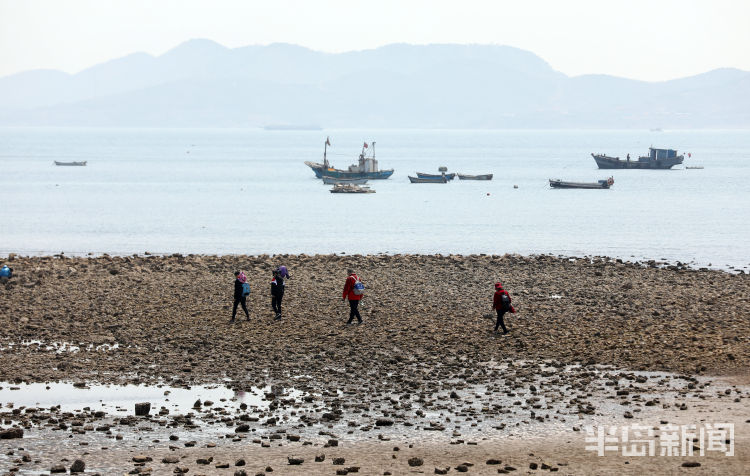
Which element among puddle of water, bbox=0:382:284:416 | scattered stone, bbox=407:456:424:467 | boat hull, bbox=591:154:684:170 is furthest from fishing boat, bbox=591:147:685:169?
scattered stone, bbox=407:456:424:467

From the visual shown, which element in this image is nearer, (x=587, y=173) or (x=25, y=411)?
(x=25, y=411)

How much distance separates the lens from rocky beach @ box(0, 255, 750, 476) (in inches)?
613

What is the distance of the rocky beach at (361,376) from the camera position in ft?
51.1

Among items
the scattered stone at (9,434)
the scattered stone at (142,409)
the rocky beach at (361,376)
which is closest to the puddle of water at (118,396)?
the rocky beach at (361,376)

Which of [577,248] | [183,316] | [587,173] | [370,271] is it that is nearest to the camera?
[183,316]

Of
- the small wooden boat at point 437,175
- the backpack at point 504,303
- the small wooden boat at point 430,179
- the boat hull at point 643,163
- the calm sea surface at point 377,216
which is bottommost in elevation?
the calm sea surface at point 377,216

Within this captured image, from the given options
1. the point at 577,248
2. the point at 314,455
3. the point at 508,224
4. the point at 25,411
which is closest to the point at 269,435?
the point at 314,455

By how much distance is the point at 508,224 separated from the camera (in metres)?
74.1

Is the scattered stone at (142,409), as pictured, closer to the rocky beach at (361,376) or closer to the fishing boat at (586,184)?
the rocky beach at (361,376)

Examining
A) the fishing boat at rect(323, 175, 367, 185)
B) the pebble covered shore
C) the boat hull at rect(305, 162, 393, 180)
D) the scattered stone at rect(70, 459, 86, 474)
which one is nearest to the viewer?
the scattered stone at rect(70, 459, 86, 474)

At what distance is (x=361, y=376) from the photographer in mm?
20562

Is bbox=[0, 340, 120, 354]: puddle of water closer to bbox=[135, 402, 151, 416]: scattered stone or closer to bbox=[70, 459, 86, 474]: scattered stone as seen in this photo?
bbox=[135, 402, 151, 416]: scattered stone

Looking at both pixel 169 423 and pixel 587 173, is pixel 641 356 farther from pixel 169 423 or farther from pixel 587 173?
pixel 587 173

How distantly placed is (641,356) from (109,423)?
11736mm
